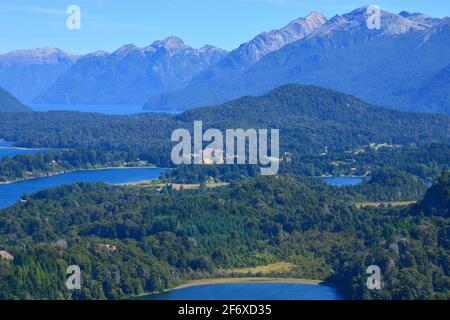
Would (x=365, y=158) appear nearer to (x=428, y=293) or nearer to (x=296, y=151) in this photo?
(x=296, y=151)

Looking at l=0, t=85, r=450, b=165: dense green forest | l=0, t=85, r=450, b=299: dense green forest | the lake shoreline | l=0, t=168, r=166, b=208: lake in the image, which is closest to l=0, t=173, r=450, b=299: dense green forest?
l=0, t=85, r=450, b=299: dense green forest

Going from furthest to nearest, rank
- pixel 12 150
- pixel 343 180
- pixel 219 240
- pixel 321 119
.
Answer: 1. pixel 321 119
2. pixel 12 150
3. pixel 343 180
4. pixel 219 240

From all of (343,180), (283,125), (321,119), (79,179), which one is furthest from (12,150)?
(343,180)

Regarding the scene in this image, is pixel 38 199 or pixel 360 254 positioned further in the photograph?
pixel 38 199

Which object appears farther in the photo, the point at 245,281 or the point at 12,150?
the point at 12,150

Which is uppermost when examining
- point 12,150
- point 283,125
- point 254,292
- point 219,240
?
point 283,125

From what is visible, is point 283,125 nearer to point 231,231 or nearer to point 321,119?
point 321,119
